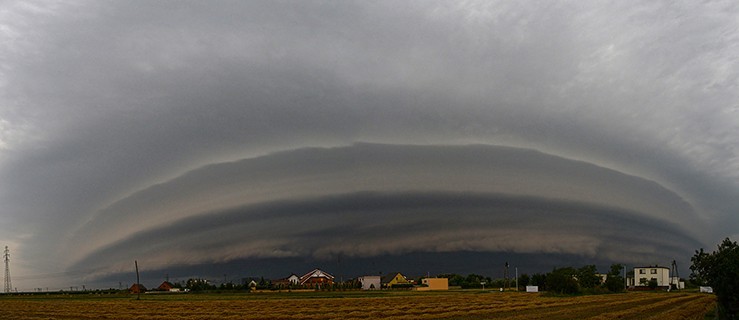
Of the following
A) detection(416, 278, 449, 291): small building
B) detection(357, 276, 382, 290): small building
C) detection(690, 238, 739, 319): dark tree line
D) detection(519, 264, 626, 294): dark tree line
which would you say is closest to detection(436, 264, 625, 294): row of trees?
detection(519, 264, 626, 294): dark tree line

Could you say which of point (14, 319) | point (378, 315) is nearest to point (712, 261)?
point (378, 315)

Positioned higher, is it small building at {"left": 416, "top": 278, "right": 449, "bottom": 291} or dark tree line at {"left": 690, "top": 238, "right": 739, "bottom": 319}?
dark tree line at {"left": 690, "top": 238, "right": 739, "bottom": 319}

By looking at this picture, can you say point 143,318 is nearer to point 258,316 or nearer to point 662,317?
point 258,316

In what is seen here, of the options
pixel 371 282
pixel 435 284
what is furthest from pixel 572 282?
pixel 371 282

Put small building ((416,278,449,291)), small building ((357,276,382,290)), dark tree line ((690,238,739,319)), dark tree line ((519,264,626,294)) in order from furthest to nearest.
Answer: small building ((357,276,382,290)) → small building ((416,278,449,291)) → dark tree line ((519,264,626,294)) → dark tree line ((690,238,739,319))

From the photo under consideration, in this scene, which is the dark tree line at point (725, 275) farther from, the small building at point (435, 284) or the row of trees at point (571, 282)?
the small building at point (435, 284)

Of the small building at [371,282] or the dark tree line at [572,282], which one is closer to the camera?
the dark tree line at [572,282]

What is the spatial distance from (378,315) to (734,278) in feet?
95.9

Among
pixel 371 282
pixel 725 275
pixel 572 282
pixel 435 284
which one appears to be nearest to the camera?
pixel 725 275

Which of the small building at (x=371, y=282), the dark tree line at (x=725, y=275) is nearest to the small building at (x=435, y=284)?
the small building at (x=371, y=282)

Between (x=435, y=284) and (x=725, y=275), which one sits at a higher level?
(x=725, y=275)

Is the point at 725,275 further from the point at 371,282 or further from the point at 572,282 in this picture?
the point at 371,282

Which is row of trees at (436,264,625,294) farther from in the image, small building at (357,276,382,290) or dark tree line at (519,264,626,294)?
small building at (357,276,382,290)

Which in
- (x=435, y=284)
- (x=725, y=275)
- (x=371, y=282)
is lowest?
(x=371, y=282)
